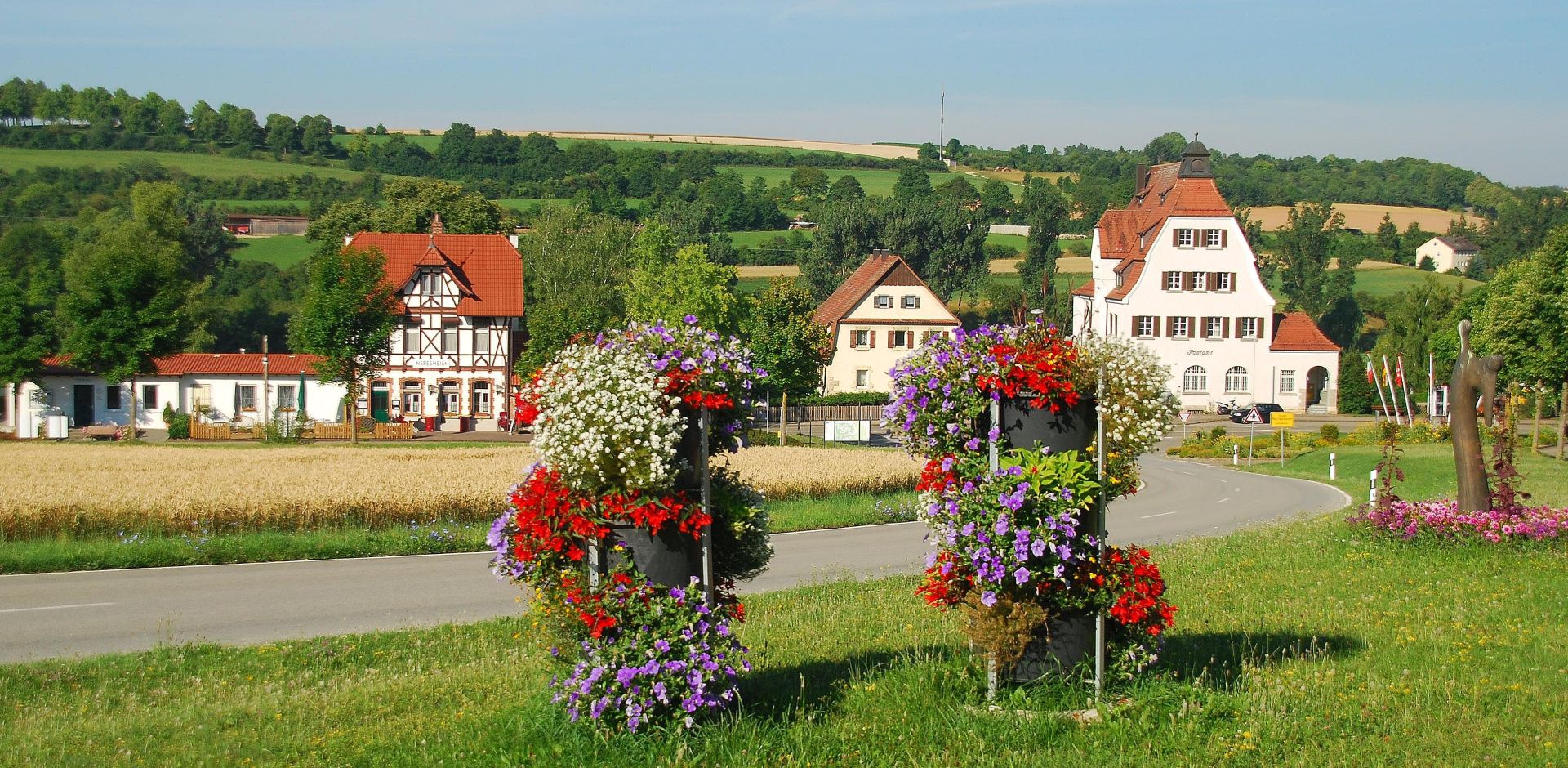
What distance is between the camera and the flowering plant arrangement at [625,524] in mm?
7094

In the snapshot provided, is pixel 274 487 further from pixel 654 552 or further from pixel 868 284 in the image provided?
pixel 868 284

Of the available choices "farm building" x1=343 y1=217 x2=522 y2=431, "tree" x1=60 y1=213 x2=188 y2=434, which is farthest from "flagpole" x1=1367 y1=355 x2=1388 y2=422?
"tree" x1=60 y1=213 x2=188 y2=434

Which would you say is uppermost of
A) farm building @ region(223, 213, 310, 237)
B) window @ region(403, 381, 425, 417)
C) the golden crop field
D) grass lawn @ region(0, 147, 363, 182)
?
grass lawn @ region(0, 147, 363, 182)

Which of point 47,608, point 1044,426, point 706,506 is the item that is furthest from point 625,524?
point 47,608

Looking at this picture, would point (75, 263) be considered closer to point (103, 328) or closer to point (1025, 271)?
point (103, 328)

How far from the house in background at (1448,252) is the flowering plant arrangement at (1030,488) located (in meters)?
141

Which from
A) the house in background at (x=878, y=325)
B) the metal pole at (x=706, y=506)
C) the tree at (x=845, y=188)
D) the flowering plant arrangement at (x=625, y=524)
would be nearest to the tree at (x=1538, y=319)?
the house in background at (x=878, y=325)

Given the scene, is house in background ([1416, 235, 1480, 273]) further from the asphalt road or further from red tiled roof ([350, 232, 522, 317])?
the asphalt road

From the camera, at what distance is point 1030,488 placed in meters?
7.52

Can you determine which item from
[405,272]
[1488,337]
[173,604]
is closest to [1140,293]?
[1488,337]

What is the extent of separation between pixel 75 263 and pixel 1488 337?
6764 centimetres

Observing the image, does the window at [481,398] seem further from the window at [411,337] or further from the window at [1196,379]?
the window at [1196,379]

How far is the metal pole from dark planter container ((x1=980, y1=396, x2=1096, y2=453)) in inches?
73.1

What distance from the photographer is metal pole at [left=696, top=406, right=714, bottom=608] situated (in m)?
7.41
